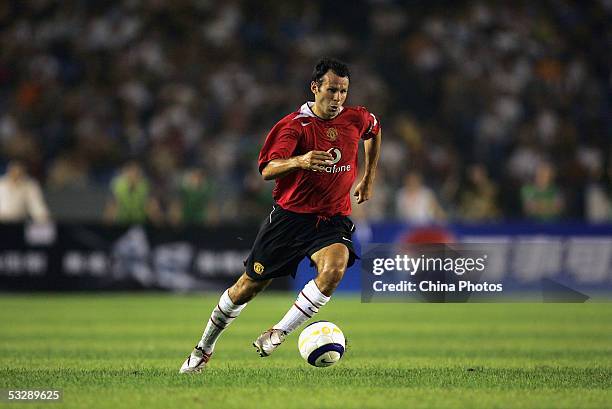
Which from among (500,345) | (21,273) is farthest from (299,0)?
(500,345)

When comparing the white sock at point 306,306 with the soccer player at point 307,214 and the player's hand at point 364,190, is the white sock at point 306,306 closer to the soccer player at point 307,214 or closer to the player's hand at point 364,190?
the soccer player at point 307,214

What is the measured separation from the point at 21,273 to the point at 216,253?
11.2 feet

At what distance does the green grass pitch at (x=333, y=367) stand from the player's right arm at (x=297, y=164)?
4.83ft

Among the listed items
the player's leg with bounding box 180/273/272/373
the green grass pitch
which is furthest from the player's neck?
the green grass pitch

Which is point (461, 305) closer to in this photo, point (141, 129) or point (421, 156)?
point (421, 156)

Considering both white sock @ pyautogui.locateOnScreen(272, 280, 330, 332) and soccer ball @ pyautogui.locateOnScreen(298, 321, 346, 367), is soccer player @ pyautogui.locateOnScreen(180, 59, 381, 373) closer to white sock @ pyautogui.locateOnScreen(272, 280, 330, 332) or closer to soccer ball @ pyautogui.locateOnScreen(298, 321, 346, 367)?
white sock @ pyautogui.locateOnScreen(272, 280, 330, 332)

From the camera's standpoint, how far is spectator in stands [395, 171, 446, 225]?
19062 mm

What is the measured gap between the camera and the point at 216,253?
59.8 ft

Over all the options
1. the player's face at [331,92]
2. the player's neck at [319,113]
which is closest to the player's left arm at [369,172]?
the player's neck at [319,113]

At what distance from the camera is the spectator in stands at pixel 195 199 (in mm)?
19297

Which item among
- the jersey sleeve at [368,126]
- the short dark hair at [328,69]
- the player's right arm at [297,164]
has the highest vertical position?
the short dark hair at [328,69]

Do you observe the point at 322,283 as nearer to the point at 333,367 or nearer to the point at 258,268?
the point at 258,268

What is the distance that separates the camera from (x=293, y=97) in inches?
859

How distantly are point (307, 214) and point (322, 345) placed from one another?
1017mm
